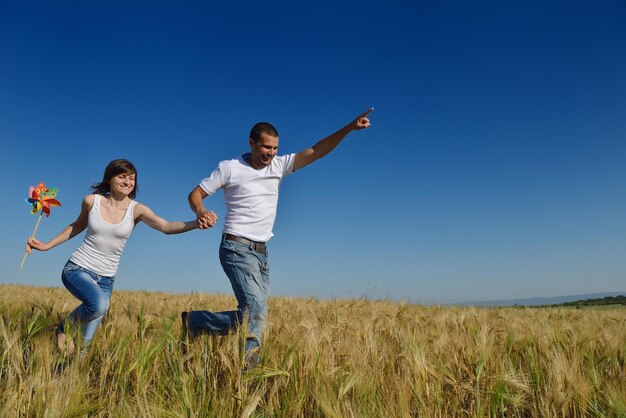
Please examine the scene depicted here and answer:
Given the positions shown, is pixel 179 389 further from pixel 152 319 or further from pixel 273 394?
pixel 152 319

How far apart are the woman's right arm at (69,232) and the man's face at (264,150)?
159 centimetres

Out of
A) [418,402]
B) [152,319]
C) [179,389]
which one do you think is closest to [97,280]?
[152,319]

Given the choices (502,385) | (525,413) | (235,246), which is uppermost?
(235,246)

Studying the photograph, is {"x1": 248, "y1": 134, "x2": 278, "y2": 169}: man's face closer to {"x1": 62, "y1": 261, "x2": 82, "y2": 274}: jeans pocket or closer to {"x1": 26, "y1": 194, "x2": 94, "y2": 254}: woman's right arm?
{"x1": 26, "y1": 194, "x2": 94, "y2": 254}: woman's right arm

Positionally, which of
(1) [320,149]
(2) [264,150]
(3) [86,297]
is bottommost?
(3) [86,297]

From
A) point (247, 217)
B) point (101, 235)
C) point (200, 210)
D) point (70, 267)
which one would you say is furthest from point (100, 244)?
point (247, 217)

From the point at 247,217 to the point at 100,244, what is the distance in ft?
4.48

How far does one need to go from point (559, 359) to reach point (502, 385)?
1.56 ft

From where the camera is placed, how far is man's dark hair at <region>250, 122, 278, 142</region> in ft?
12.1

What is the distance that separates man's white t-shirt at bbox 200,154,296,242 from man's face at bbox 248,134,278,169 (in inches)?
3.3

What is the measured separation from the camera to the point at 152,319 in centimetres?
379

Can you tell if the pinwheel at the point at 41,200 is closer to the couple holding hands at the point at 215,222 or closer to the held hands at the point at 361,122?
the couple holding hands at the point at 215,222

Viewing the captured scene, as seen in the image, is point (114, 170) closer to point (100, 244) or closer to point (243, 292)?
point (100, 244)

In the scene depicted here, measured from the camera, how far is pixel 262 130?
369cm
